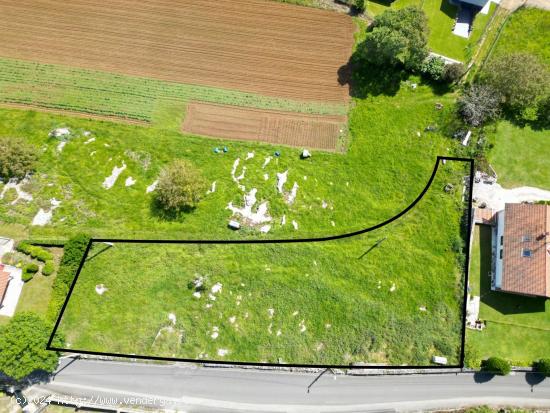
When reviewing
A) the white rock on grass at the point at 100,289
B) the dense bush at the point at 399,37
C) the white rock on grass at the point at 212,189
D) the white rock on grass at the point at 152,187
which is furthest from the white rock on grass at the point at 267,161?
the white rock on grass at the point at 100,289

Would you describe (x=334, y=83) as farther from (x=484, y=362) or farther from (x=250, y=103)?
(x=484, y=362)

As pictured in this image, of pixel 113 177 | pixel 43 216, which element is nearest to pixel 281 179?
pixel 113 177

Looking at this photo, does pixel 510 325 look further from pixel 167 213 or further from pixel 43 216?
pixel 43 216

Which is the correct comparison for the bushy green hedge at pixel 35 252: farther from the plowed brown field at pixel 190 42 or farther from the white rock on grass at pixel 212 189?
the plowed brown field at pixel 190 42

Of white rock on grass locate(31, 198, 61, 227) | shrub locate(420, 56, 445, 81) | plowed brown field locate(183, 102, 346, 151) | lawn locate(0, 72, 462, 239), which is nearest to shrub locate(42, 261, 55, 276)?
lawn locate(0, 72, 462, 239)

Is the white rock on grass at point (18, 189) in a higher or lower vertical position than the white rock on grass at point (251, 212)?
lower

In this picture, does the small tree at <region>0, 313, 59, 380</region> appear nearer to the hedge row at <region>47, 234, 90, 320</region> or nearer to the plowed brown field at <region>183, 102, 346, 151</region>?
the hedge row at <region>47, 234, 90, 320</region>
